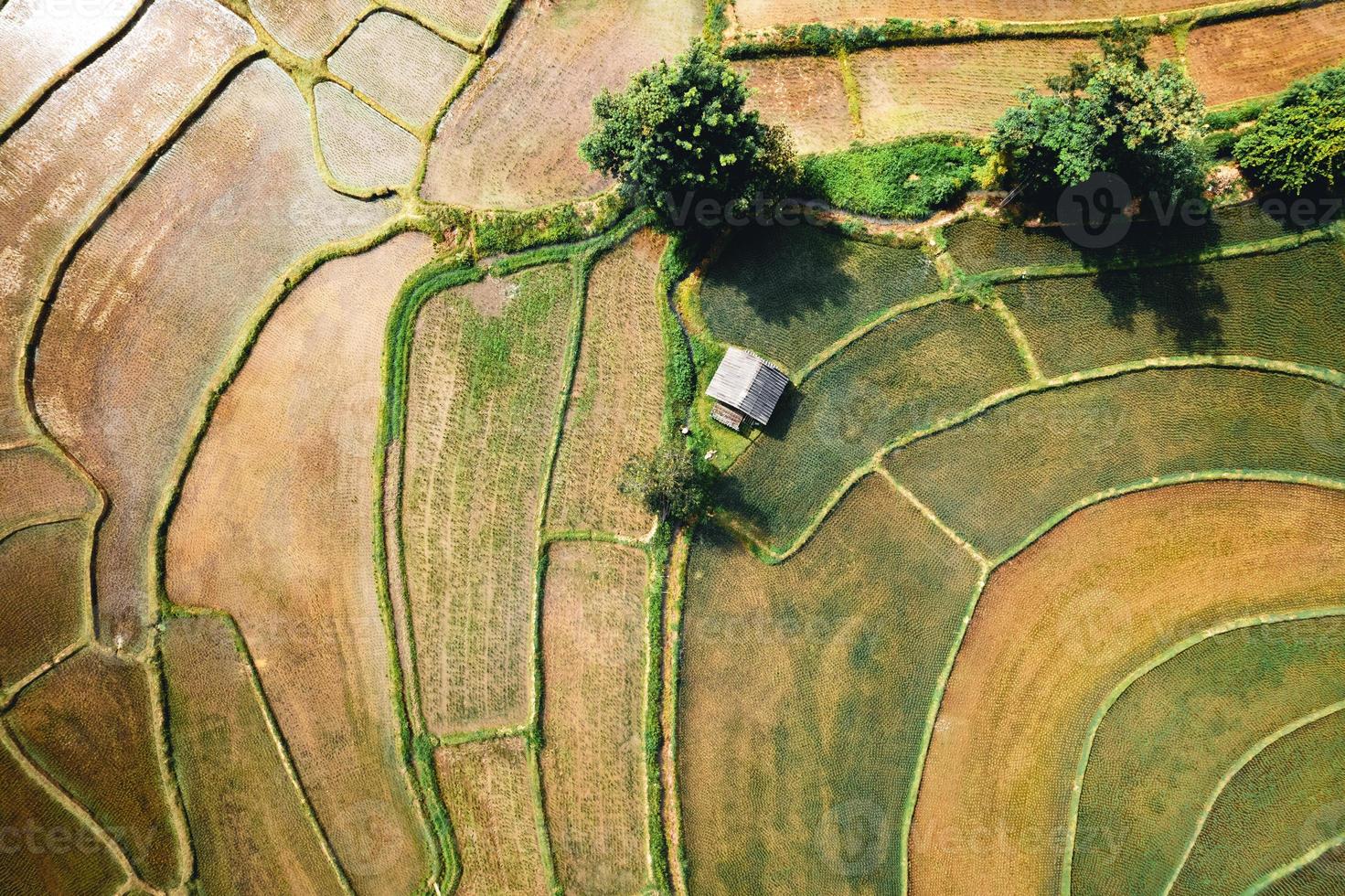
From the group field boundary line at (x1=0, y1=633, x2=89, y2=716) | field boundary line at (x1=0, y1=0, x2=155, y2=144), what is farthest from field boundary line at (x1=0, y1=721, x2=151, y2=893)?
field boundary line at (x1=0, y1=0, x2=155, y2=144)

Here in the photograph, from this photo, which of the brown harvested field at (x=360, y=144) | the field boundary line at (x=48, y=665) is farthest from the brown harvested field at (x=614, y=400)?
the field boundary line at (x=48, y=665)

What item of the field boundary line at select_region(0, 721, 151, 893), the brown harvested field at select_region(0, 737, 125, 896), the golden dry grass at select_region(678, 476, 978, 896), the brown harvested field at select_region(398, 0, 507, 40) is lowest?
→ the brown harvested field at select_region(0, 737, 125, 896)

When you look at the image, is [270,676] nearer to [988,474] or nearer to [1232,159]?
[988,474]

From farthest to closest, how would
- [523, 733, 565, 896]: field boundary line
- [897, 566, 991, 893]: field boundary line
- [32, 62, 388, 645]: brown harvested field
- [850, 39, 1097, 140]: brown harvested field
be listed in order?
[32, 62, 388, 645]: brown harvested field
[850, 39, 1097, 140]: brown harvested field
[523, 733, 565, 896]: field boundary line
[897, 566, 991, 893]: field boundary line

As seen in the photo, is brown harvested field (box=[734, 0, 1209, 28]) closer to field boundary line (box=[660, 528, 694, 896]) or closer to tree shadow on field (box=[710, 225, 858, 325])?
tree shadow on field (box=[710, 225, 858, 325])

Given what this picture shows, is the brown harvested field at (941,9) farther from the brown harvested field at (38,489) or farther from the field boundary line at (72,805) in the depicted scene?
the field boundary line at (72,805)

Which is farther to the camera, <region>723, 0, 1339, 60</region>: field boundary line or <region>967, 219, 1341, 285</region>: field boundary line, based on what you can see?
<region>723, 0, 1339, 60</region>: field boundary line

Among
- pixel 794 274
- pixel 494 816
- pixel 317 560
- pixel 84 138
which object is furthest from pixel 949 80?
pixel 84 138
